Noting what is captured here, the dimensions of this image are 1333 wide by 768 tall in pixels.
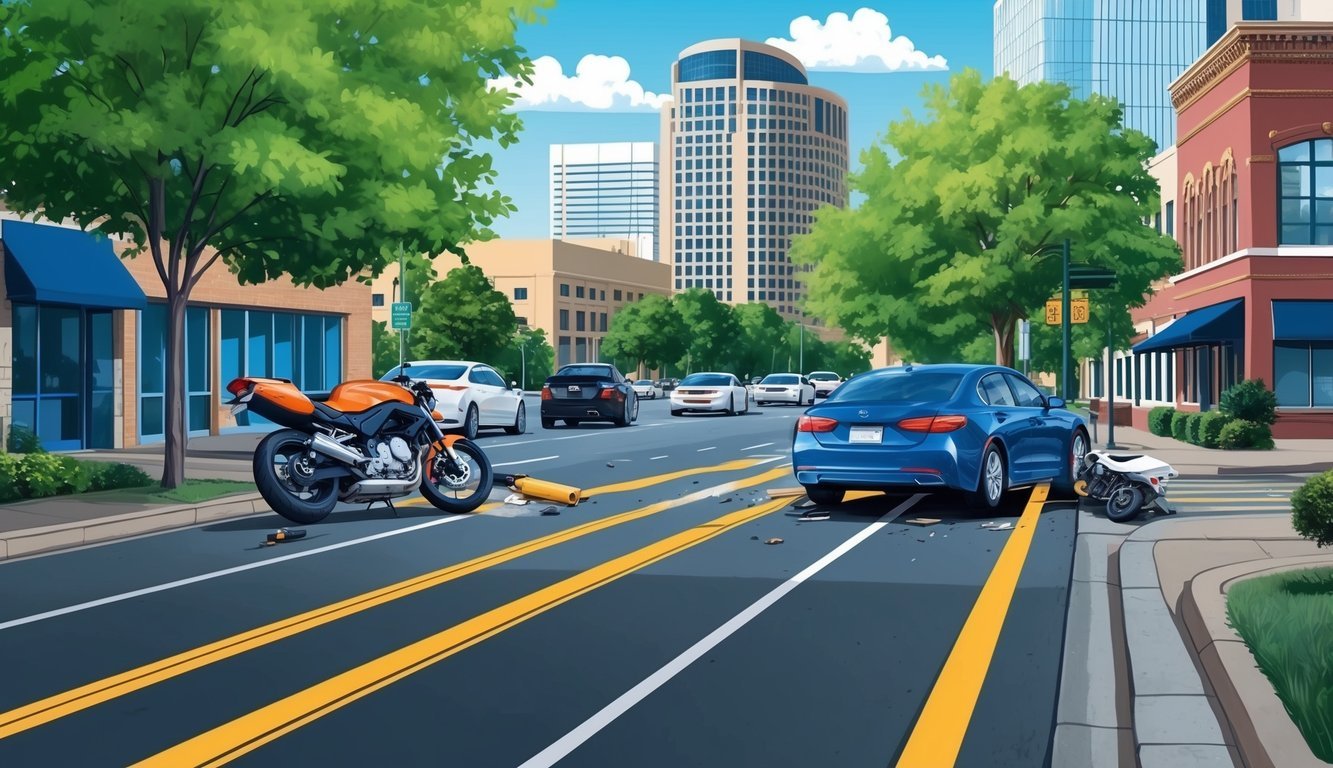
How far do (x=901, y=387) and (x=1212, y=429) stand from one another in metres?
16.0

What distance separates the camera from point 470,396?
29.4 meters

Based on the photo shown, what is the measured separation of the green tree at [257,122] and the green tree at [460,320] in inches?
3081

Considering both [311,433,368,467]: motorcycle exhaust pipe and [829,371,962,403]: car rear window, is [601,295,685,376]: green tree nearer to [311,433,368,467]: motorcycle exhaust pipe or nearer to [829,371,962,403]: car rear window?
[829,371,962,403]: car rear window

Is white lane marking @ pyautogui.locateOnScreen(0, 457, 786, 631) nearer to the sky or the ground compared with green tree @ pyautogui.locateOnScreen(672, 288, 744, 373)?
nearer to the ground

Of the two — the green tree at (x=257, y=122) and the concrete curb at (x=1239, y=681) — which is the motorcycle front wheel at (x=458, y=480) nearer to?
the green tree at (x=257, y=122)

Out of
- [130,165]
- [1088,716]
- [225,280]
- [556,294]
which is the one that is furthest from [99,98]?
[556,294]

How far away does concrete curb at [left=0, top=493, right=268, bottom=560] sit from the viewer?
38.2 ft

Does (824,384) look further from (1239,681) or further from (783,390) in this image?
(1239,681)

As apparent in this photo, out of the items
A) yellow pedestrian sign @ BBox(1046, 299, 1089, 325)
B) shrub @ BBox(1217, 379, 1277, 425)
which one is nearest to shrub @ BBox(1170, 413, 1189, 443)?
shrub @ BBox(1217, 379, 1277, 425)

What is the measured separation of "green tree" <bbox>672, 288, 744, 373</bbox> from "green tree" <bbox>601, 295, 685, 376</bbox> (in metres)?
6.27

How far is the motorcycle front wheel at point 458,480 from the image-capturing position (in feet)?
46.0

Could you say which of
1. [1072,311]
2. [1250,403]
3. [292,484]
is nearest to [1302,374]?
[1250,403]

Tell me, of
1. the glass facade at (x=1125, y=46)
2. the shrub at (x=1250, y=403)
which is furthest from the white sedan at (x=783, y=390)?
the glass facade at (x=1125, y=46)

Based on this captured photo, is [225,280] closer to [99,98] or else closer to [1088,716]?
[99,98]
